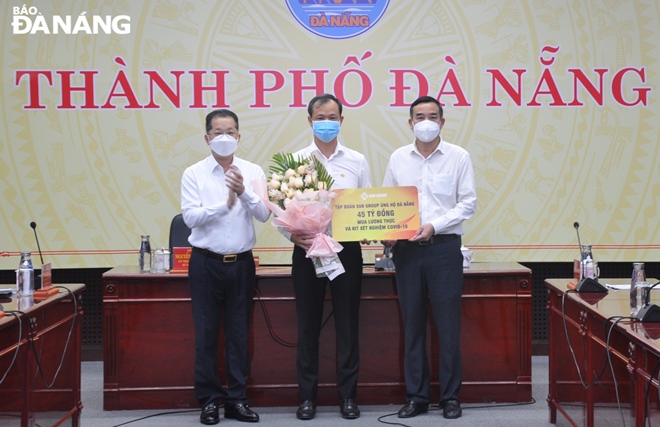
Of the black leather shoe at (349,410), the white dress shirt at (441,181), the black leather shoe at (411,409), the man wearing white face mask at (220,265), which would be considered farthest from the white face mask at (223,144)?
the black leather shoe at (411,409)

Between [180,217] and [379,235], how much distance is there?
153 centimetres

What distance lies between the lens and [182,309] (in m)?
4.27

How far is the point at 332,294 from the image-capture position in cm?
404

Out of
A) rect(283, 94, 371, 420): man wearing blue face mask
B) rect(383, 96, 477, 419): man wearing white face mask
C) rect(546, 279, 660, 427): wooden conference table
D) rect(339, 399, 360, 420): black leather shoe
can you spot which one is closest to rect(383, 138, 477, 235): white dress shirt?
rect(383, 96, 477, 419): man wearing white face mask

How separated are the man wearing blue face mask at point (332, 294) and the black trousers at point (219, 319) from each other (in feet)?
0.90

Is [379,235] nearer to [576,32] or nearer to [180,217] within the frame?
→ [180,217]

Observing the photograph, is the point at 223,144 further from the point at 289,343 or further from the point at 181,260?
the point at 289,343

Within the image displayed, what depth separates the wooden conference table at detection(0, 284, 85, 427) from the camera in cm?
288

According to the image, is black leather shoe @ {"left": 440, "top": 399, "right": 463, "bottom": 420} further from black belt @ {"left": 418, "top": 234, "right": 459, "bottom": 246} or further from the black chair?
the black chair

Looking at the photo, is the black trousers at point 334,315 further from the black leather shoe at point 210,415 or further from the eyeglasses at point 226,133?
the eyeglasses at point 226,133

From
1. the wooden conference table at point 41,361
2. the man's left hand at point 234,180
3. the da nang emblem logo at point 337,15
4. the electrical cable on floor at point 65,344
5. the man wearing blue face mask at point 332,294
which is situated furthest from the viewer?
the da nang emblem logo at point 337,15

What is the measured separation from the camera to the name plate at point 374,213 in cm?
381

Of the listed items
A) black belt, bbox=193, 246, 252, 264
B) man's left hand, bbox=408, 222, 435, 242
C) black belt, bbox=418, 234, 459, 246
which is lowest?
black belt, bbox=193, 246, 252, 264

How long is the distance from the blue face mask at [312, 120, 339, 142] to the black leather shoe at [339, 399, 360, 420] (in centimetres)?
135
